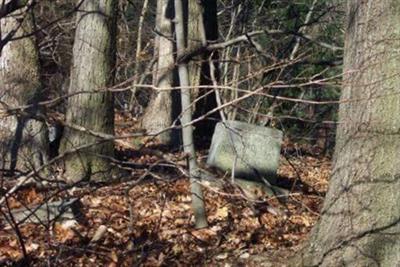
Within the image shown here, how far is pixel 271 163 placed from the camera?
8570 mm

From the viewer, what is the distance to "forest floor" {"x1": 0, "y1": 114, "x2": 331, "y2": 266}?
19.7 feet

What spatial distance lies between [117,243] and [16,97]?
2.41m

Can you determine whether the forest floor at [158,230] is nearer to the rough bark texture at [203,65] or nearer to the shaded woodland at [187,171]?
the shaded woodland at [187,171]

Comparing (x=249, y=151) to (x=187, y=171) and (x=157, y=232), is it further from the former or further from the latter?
(x=187, y=171)

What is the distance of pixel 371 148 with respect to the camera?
5281 millimetres

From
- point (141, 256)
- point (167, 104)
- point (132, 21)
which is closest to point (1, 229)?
point (141, 256)

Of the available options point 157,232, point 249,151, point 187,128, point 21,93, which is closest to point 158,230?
point 157,232

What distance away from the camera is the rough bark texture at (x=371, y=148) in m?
5.25

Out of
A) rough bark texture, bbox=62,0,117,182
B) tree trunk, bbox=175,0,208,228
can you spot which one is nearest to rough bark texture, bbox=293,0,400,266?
tree trunk, bbox=175,0,208,228

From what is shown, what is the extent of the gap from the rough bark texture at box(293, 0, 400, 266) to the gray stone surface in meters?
2.76

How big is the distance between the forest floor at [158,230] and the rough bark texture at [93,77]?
79 centimetres

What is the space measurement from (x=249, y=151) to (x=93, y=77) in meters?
1.83

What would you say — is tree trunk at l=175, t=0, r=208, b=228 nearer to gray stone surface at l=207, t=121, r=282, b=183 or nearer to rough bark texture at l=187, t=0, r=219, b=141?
gray stone surface at l=207, t=121, r=282, b=183

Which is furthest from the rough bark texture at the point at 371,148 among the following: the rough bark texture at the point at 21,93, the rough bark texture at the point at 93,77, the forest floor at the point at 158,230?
the rough bark texture at the point at 21,93
